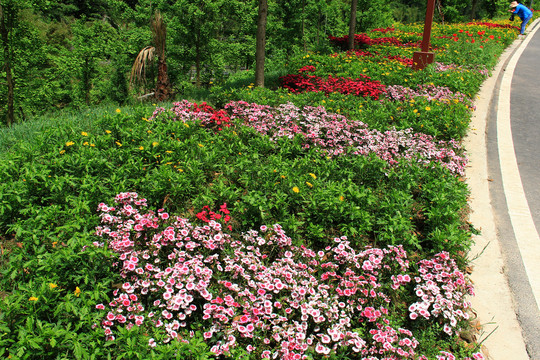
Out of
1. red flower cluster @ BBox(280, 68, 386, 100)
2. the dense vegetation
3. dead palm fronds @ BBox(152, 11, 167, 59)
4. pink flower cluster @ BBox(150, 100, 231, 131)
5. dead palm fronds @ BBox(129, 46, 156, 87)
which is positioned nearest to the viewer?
pink flower cluster @ BBox(150, 100, 231, 131)

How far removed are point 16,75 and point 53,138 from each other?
1557cm

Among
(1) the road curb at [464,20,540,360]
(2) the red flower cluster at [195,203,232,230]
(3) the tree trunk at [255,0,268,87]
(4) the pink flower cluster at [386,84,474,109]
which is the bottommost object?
(1) the road curb at [464,20,540,360]

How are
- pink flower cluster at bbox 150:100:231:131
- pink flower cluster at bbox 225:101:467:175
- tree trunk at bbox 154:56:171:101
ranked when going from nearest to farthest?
pink flower cluster at bbox 225:101:467:175, pink flower cluster at bbox 150:100:231:131, tree trunk at bbox 154:56:171:101

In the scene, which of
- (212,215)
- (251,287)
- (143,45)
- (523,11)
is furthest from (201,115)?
(523,11)

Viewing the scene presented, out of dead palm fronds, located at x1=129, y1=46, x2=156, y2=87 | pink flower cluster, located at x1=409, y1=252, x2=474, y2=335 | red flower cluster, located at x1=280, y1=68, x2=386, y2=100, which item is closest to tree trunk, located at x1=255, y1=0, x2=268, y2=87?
red flower cluster, located at x1=280, y1=68, x2=386, y2=100

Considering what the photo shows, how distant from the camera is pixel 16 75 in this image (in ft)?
55.5

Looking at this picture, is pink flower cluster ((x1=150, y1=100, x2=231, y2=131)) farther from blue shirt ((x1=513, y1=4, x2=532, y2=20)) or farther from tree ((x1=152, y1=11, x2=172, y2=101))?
blue shirt ((x1=513, y1=4, x2=532, y2=20))

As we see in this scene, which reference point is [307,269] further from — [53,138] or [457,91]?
[457,91]

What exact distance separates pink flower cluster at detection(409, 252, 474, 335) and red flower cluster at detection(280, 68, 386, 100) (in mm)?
5057

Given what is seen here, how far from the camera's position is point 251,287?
3.15m

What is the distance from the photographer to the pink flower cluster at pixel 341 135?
5.29m

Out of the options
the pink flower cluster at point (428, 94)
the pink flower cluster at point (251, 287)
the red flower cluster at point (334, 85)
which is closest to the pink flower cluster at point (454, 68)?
the pink flower cluster at point (428, 94)

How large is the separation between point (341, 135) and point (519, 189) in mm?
2582

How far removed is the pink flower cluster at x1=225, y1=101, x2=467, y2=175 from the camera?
5289 mm
